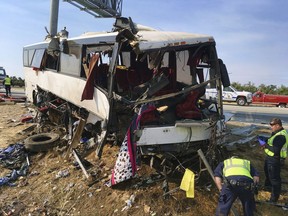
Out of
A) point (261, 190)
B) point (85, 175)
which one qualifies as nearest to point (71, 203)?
point (85, 175)

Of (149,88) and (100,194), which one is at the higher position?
(149,88)

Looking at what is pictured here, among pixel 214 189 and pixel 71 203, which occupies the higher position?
pixel 214 189

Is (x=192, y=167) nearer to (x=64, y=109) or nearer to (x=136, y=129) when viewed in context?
(x=136, y=129)

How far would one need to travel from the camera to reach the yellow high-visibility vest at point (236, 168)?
14.8 feet

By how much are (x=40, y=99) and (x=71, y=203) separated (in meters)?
6.98

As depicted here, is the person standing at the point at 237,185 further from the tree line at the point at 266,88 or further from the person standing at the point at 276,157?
the tree line at the point at 266,88

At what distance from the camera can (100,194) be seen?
19.2ft

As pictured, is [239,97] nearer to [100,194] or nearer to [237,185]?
[100,194]

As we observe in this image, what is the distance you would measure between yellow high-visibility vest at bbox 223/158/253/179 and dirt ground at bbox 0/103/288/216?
111cm

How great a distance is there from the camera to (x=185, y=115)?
243 inches

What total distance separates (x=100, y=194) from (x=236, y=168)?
2.62 metres

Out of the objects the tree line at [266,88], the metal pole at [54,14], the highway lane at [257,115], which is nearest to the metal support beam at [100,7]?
the metal pole at [54,14]

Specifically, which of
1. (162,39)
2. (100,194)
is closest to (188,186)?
(100,194)

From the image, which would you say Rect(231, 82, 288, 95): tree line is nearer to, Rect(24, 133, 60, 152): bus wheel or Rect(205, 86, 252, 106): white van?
Rect(205, 86, 252, 106): white van
